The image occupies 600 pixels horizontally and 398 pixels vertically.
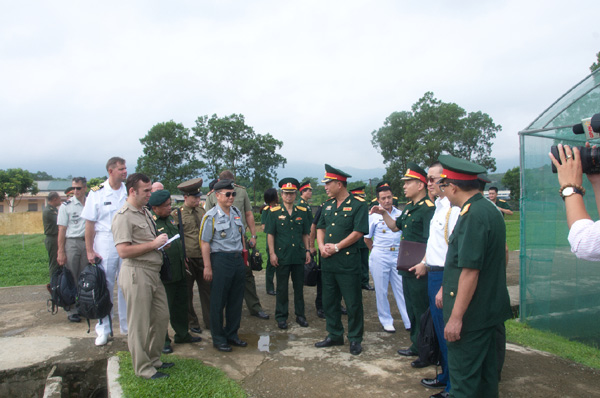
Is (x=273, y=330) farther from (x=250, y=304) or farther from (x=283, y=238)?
(x=283, y=238)

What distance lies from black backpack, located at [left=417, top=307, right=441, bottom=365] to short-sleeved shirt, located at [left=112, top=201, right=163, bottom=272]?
2.57m

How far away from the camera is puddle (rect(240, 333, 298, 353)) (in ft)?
15.3

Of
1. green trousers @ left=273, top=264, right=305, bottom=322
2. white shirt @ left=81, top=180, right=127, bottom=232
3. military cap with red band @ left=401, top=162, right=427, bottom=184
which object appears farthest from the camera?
green trousers @ left=273, top=264, right=305, bottom=322

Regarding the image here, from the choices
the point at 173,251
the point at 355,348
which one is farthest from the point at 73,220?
the point at 355,348

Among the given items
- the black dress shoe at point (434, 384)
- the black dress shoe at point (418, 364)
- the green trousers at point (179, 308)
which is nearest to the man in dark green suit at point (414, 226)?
the black dress shoe at point (418, 364)

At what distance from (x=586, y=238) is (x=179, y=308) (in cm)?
406

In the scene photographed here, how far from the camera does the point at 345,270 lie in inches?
176

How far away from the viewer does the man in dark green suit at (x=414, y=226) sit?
4.15 metres

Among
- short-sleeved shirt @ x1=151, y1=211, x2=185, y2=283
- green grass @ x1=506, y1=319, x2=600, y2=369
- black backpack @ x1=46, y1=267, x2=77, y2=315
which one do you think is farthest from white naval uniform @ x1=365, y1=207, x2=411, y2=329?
black backpack @ x1=46, y1=267, x2=77, y2=315

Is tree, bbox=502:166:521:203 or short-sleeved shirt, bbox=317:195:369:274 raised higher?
tree, bbox=502:166:521:203

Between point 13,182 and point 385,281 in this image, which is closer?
point 385,281

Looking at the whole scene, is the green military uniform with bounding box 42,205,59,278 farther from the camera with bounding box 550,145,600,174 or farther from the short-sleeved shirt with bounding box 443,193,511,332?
the camera with bounding box 550,145,600,174

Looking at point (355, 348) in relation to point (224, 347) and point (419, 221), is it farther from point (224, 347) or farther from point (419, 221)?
point (419, 221)

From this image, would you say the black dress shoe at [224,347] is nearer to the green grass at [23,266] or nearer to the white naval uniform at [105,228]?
the white naval uniform at [105,228]
